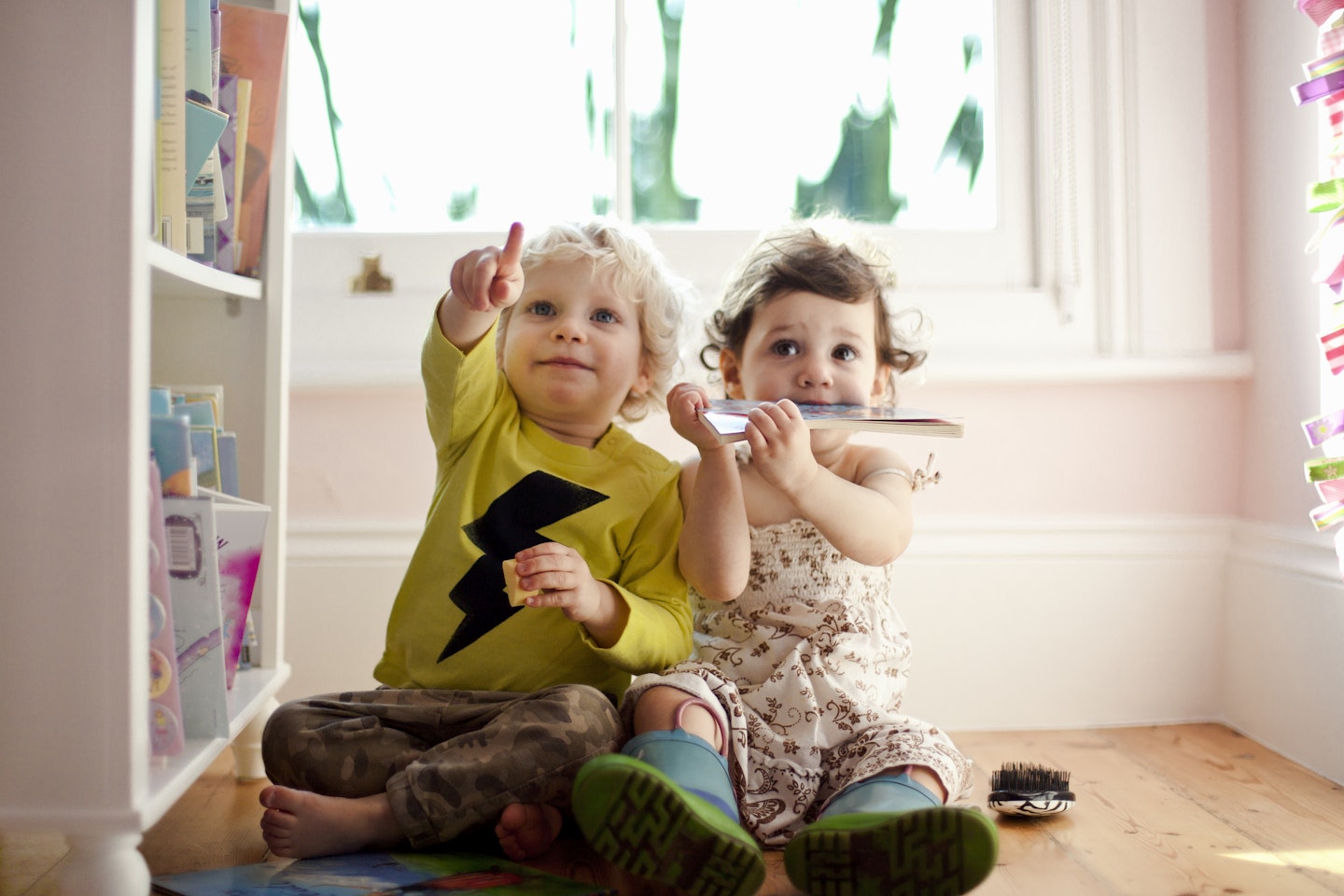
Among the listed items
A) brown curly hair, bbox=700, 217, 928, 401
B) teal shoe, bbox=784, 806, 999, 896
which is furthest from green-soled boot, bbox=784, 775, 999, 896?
brown curly hair, bbox=700, 217, 928, 401

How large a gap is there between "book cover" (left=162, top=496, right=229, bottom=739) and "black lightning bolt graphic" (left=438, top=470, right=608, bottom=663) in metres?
0.24

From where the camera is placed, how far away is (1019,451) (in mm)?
1506

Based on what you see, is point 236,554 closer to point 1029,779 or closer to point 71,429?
point 71,429

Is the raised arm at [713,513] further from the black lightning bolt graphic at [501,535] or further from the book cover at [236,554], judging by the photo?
the book cover at [236,554]

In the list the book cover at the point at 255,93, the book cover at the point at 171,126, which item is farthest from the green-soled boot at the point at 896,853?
the book cover at the point at 255,93

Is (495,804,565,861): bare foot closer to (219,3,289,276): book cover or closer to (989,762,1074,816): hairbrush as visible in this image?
(989,762,1074,816): hairbrush

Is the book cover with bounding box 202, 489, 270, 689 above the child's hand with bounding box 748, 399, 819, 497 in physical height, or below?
below

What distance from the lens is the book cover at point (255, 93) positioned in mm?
1150

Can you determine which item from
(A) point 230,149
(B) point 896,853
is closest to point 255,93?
(A) point 230,149

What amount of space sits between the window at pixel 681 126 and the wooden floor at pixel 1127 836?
641mm

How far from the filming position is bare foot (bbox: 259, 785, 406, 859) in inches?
36.0

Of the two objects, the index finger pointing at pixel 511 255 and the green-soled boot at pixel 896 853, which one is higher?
the index finger pointing at pixel 511 255

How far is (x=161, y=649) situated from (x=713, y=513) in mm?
482

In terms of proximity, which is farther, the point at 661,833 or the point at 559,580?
the point at 559,580
